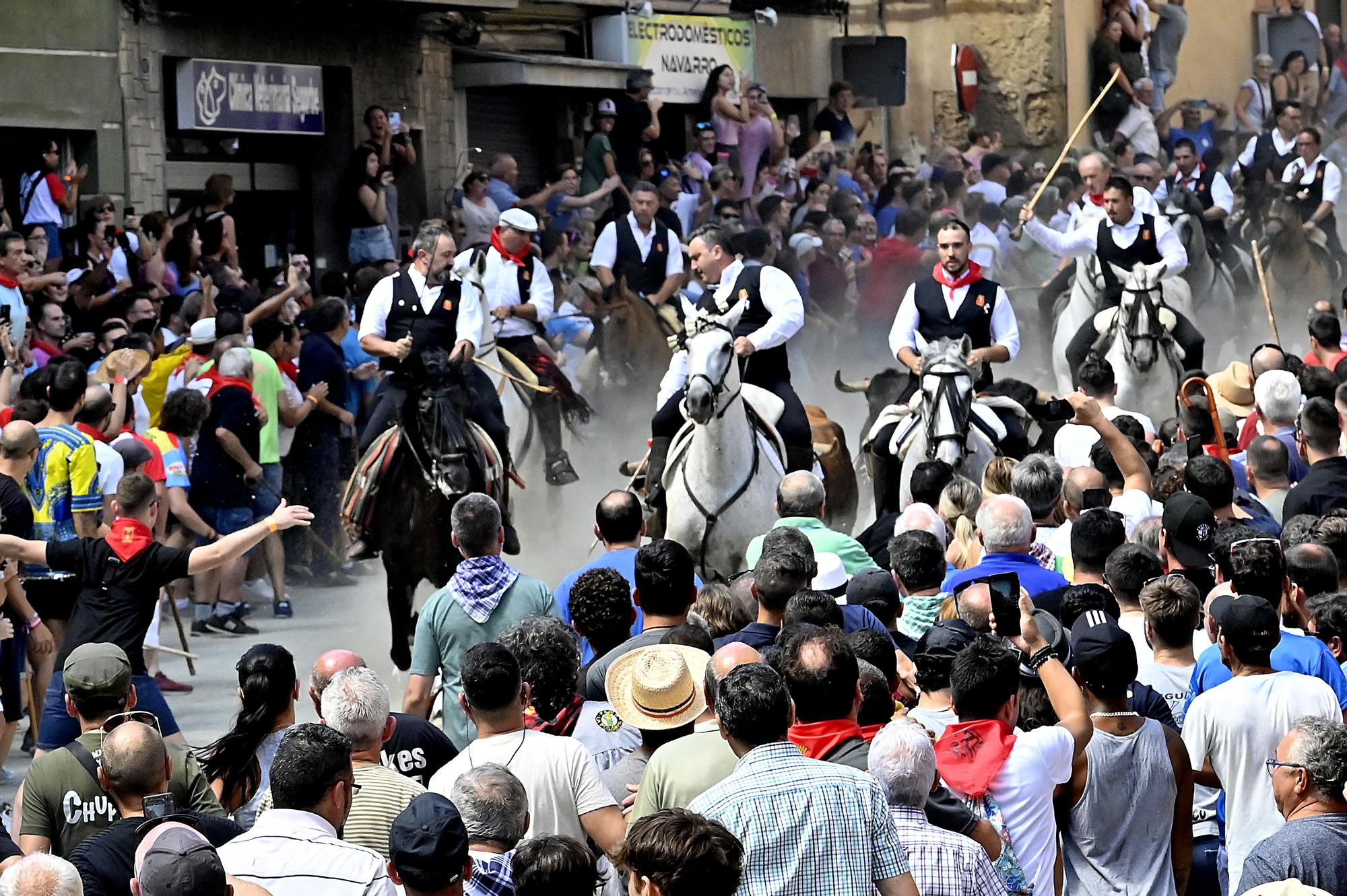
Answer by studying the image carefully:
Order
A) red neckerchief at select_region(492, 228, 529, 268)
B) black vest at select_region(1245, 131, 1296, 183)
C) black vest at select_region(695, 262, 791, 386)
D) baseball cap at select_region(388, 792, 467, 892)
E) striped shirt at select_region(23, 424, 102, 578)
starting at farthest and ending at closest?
black vest at select_region(1245, 131, 1296, 183)
red neckerchief at select_region(492, 228, 529, 268)
black vest at select_region(695, 262, 791, 386)
striped shirt at select_region(23, 424, 102, 578)
baseball cap at select_region(388, 792, 467, 892)

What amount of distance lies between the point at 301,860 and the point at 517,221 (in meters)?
8.79

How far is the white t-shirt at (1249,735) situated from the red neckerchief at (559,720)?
1646 millimetres

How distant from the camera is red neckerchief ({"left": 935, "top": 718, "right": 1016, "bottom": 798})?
15.7 feet

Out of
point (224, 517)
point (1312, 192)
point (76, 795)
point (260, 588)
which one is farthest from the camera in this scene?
point (1312, 192)

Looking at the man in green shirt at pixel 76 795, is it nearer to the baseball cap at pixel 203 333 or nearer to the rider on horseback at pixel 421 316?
the rider on horseback at pixel 421 316

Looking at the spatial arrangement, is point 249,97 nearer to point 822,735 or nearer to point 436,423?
point 436,423

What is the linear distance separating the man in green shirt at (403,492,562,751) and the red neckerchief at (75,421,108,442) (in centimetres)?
321

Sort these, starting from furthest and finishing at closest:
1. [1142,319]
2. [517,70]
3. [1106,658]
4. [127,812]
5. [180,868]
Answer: [517,70], [1142,319], [1106,658], [127,812], [180,868]

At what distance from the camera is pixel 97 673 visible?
18.1 ft

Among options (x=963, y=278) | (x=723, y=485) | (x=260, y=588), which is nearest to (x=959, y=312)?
(x=963, y=278)

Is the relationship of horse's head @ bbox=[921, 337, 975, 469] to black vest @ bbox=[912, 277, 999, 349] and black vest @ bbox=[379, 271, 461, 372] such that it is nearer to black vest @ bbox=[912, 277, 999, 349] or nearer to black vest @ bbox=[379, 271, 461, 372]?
black vest @ bbox=[912, 277, 999, 349]

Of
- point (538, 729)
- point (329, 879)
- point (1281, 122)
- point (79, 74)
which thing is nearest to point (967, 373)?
point (538, 729)

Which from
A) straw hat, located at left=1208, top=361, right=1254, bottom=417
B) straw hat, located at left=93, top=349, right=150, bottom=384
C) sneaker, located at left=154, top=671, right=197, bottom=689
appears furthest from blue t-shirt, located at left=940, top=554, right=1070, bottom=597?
straw hat, located at left=93, top=349, right=150, bottom=384

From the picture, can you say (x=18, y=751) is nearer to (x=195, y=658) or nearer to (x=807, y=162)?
(x=195, y=658)
